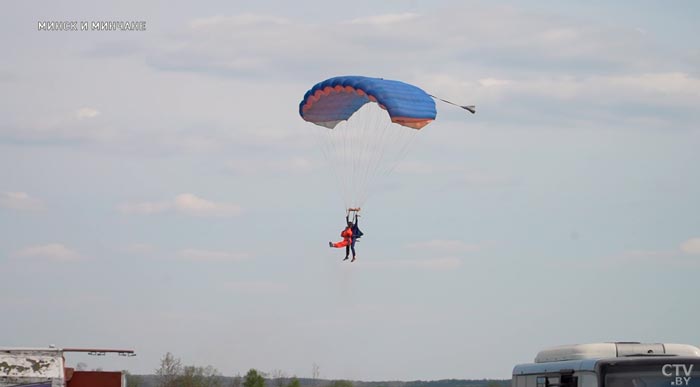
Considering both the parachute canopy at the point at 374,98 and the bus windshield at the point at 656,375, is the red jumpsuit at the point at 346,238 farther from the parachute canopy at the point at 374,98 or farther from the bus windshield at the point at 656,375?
the bus windshield at the point at 656,375

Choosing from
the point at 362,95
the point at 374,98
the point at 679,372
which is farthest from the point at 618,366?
the point at 362,95

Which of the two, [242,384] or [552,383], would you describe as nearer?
[552,383]

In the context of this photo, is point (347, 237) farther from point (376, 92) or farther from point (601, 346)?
point (601, 346)

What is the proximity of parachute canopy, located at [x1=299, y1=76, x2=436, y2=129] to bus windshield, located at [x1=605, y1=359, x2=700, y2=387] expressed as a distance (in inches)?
651

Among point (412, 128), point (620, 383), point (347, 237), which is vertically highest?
point (412, 128)

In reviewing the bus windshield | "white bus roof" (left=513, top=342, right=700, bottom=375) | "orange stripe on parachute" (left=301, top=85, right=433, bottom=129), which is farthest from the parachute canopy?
the bus windshield

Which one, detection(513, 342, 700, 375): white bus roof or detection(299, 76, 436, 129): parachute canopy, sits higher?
detection(299, 76, 436, 129): parachute canopy

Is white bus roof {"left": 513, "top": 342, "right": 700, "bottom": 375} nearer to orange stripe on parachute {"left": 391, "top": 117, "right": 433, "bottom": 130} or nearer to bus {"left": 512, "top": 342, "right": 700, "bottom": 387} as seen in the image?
bus {"left": 512, "top": 342, "right": 700, "bottom": 387}

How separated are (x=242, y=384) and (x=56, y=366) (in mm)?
71235

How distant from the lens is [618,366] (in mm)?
18281

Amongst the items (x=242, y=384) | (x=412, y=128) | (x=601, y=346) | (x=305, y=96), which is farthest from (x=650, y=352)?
(x=242, y=384)

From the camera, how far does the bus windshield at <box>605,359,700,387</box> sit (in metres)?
18.2

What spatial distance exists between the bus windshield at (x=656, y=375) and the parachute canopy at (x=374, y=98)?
16530mm

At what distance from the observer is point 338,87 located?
36.0 m
